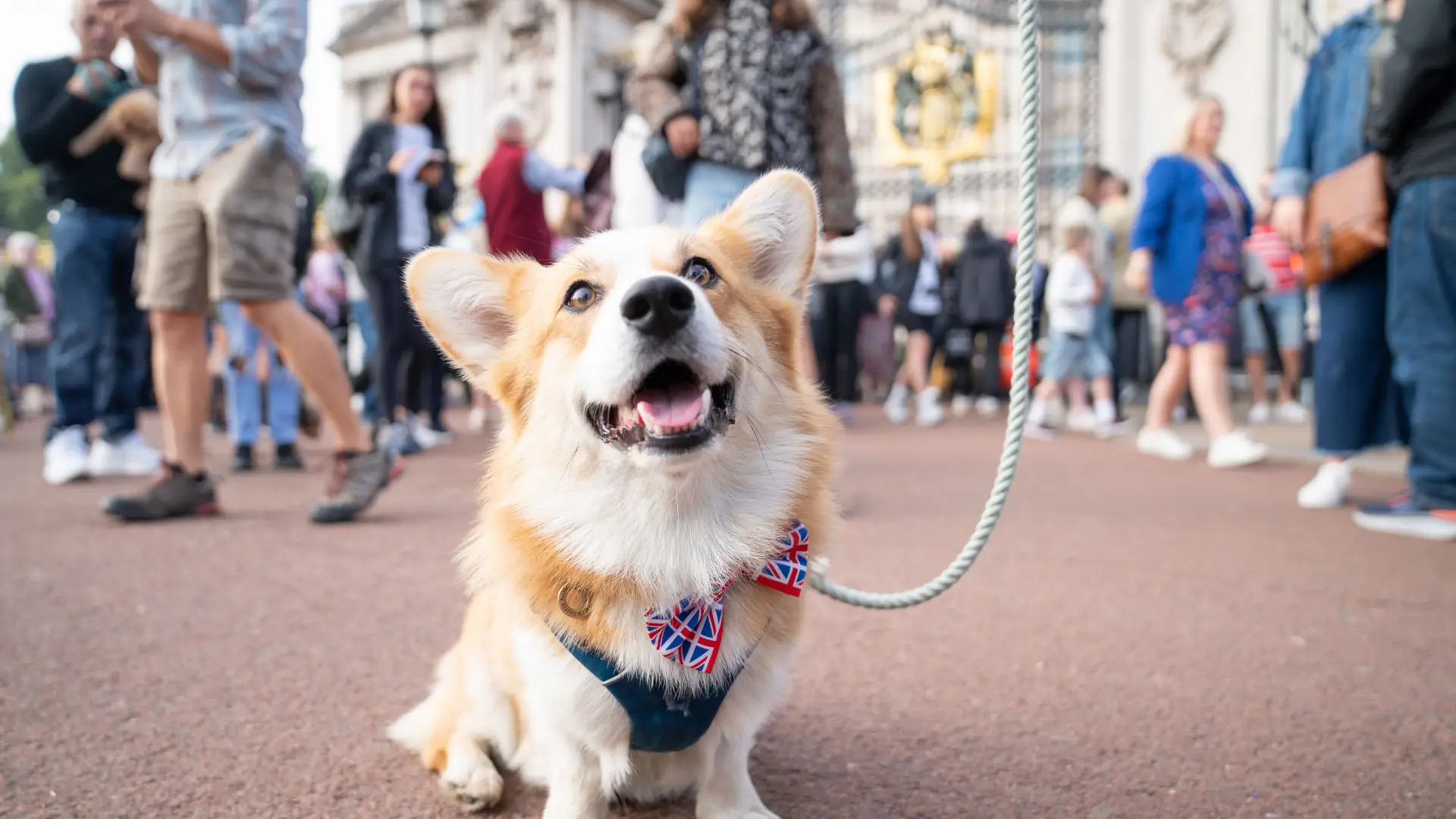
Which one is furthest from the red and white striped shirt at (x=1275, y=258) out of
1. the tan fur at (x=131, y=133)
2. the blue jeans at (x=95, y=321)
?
the blue jeans at (x=95, y=321)

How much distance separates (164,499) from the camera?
413 centimetres

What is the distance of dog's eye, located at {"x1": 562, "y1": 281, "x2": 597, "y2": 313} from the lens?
169 cm

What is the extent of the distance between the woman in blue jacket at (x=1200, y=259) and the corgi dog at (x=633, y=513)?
15.2 feet

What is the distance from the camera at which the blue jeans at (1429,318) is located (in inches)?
138

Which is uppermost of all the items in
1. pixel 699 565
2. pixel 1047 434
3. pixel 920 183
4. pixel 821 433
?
pixel 920 183

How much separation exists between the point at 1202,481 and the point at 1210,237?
1483 mm

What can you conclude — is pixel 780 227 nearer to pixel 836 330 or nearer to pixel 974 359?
pixel 836 330

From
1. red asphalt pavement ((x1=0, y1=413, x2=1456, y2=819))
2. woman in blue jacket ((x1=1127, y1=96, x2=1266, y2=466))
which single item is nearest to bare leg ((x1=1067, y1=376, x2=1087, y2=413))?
woman in blue jacket ((x1=1127, y1=96, x2=1266, y2=466))

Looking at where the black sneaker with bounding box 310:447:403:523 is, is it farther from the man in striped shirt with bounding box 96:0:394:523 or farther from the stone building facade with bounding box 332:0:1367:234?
the stone building facade with bounding box 332:0:1367:234

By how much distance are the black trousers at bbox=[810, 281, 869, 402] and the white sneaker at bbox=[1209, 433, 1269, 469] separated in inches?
152

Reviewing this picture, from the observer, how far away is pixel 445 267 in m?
1.71

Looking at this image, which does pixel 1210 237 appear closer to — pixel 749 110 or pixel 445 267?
pixel 749 110

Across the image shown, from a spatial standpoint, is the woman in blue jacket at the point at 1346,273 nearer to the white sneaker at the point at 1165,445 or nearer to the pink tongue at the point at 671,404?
the white sneaker at the point at 1165,445

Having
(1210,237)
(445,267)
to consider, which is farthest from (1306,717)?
(1210,237)
